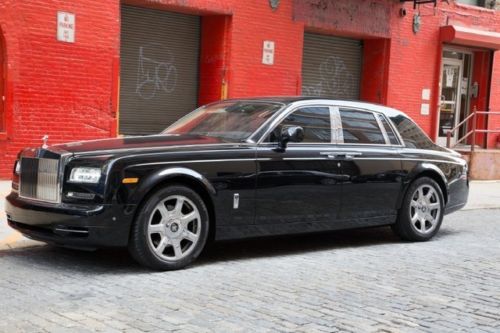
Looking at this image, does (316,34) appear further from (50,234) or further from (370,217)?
(50,234)

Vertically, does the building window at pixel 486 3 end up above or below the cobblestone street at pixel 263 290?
above

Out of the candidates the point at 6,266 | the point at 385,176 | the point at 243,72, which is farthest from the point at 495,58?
the point at 6,266

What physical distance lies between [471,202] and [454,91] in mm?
7605

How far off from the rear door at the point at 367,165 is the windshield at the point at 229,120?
37.3 inches

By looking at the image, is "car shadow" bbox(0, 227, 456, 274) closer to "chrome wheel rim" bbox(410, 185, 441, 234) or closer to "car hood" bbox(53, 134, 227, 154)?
"chrome wheel rim" bbox(410, 185, 441, 234)

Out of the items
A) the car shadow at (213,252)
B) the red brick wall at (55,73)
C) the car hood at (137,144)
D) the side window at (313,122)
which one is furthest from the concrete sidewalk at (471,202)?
the side window at (313,122)

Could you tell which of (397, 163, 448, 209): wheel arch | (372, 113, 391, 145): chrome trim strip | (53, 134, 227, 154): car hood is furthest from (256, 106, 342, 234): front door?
(397, 163, 448, 209): wheel arch

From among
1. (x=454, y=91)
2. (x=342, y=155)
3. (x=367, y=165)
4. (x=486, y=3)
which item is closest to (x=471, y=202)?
(x=367, y=165)

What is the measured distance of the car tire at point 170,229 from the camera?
591cm

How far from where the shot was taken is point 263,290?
5566 mm

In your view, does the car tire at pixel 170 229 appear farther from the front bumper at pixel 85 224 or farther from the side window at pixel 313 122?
the side window at pixel 313 122

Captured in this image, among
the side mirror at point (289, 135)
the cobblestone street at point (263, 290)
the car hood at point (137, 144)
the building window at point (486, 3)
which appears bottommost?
the cobblestone street at point (263, 290)

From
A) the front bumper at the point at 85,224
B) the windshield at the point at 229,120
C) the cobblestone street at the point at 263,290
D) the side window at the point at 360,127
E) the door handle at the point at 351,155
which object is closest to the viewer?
the cobblestone street at the point at 263,290

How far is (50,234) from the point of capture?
5.96 m
